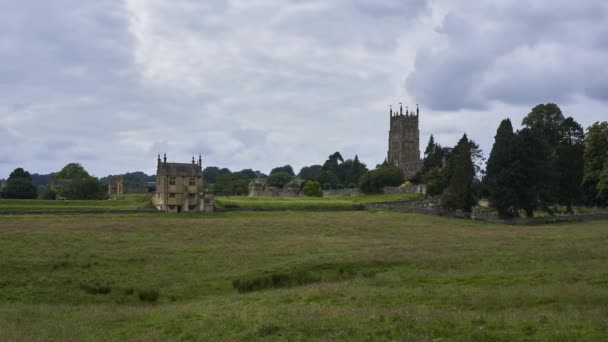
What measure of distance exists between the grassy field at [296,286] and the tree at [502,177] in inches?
743

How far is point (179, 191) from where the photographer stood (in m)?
78.8

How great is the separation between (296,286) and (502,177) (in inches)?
1832

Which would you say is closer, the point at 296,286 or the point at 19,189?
the point at 296,286

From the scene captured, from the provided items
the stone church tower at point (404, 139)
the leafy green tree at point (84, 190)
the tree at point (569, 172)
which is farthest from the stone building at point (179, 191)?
the stone church tower at point (404, 139)

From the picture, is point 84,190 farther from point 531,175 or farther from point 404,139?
point 404,139

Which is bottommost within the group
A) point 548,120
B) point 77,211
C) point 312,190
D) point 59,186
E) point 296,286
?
point 296,286

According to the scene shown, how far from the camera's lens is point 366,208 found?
3472 inches

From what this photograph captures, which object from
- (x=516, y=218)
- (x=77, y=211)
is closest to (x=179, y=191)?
(x=77, y=211)

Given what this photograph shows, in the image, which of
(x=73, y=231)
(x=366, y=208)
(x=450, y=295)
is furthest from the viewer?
(x=366, y=208)

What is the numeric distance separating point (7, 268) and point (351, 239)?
25040 millimetres

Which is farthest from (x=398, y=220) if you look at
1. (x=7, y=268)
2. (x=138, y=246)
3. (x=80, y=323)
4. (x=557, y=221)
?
(x=80, y=323)

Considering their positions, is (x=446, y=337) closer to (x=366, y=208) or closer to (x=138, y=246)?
(x=138, y=246)

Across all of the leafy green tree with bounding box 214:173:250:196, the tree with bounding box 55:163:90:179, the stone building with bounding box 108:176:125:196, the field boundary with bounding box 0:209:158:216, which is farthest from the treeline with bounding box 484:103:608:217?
the tree with bounding box 55:163:90:179

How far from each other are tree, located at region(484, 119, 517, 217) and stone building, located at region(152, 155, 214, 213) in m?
35.6
